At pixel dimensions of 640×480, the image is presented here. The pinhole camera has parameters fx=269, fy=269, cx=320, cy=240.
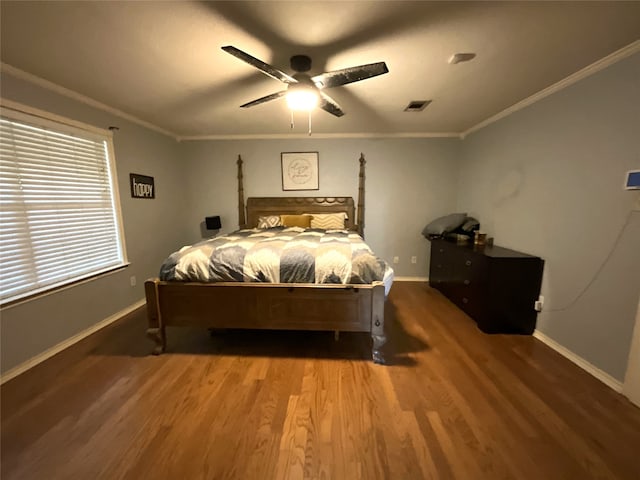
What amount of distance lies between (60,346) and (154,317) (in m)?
0.91

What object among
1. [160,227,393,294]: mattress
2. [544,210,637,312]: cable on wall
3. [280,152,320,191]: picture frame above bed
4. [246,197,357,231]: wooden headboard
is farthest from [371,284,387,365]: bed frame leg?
[280,152,320,191]: picture frame above bed

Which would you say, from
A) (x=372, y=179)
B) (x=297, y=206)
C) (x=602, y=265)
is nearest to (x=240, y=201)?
(x=297, y=206)

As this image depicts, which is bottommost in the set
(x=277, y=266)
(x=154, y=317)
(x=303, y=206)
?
(x=154, y=317)

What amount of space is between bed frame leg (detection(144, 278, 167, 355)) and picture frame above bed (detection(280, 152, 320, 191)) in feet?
8.08

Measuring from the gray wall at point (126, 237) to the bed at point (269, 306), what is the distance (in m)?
0.84

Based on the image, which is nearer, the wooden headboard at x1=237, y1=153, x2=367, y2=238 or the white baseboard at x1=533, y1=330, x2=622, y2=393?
the white baseboard at x1=533, y1=330, x2=622, y2=393

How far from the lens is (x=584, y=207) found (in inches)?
80.8

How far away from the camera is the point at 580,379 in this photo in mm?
1910

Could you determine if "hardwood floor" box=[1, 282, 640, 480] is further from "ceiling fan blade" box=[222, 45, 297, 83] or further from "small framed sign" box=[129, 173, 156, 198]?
"ceiling fan blade" box=[222, 45, 297, 83]

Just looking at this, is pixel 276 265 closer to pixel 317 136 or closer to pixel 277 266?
pixel 277 266

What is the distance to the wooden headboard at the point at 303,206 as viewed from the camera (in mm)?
4098

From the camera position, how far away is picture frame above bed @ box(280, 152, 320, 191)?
408 centimetres

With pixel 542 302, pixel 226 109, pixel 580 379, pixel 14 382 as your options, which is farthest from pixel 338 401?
pixel 226 109

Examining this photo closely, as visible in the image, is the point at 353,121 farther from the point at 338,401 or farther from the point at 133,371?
the point at 133,371
